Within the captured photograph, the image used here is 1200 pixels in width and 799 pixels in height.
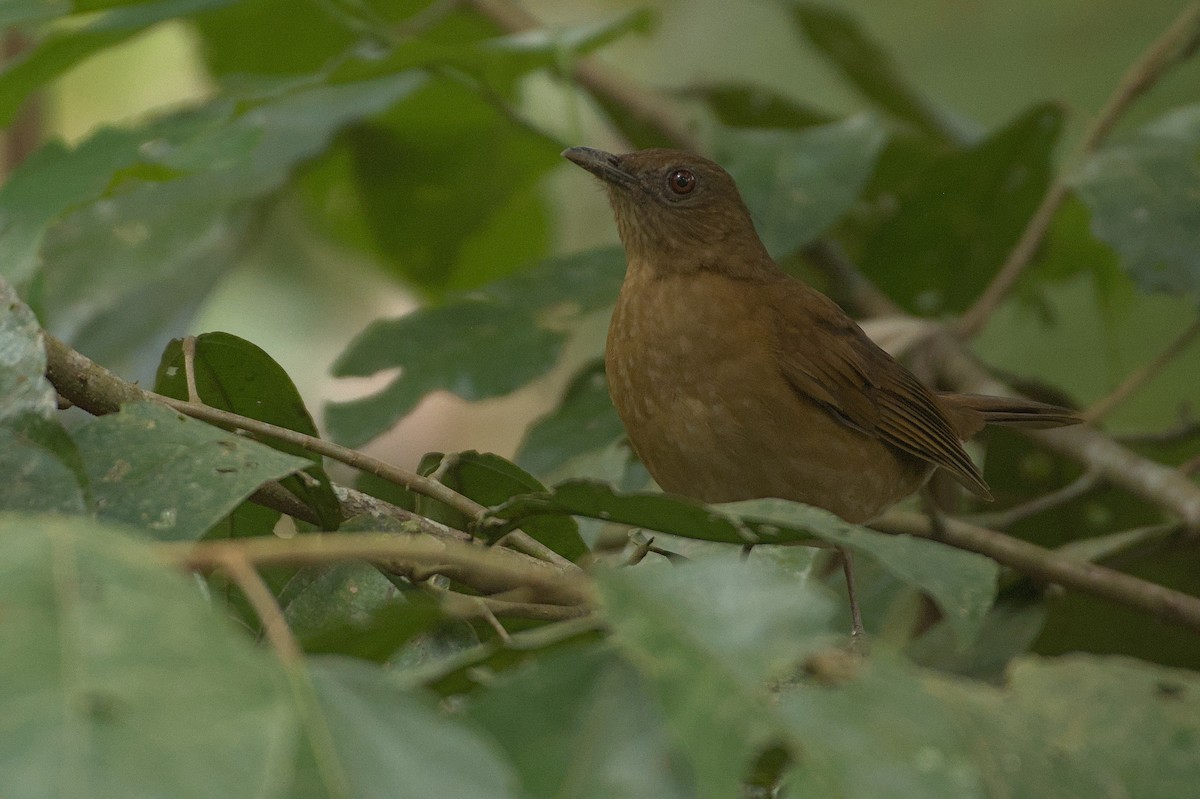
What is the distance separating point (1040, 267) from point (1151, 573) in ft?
5.84

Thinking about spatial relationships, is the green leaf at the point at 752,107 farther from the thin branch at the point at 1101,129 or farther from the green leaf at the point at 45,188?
the green leaf at the point at 45,188

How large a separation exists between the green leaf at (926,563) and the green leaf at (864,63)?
4121mm

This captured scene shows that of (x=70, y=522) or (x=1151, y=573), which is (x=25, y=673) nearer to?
(x=70, y=522)

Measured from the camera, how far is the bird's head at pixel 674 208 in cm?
387

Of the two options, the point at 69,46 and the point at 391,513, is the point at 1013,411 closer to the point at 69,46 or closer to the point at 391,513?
the point at 391,513

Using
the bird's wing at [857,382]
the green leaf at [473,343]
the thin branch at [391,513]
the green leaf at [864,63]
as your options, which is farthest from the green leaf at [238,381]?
the green leaf at [864,63]

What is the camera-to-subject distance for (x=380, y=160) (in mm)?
4816

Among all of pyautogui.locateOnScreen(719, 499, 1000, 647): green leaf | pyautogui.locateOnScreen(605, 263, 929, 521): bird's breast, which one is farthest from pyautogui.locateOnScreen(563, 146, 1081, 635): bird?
pyautogui.locateOnScreen(719, 499, 1000, 647): green leaf

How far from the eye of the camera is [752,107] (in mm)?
5125

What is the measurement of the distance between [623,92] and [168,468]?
365 centimetres

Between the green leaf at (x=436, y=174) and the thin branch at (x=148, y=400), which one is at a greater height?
the thin branch at (x=148, y=400)

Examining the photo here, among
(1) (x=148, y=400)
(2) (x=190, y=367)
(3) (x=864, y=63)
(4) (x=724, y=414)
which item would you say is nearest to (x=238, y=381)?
(2) (x=190, y=367)

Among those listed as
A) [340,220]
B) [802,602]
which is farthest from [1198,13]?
[802,602]

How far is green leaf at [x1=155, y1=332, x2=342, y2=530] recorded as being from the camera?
1.92 m
